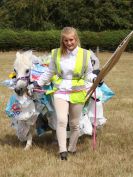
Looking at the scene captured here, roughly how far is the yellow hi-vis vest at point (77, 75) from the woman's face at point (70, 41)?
14 cm

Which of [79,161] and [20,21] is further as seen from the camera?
[20,21]

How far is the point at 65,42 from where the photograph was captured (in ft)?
21.6

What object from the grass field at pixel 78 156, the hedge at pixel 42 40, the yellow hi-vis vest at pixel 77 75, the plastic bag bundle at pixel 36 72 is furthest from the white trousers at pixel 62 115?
the hedge at pixel 42 40

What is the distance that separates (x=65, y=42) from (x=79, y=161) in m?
1.59

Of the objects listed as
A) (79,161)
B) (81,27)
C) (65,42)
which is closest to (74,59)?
(65,42)

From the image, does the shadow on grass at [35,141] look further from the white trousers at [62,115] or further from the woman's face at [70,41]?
the woman's face at [70,41]

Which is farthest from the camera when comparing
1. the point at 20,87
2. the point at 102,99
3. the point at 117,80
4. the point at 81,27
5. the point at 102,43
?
the point at 81,27

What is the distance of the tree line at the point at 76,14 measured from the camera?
4516cm

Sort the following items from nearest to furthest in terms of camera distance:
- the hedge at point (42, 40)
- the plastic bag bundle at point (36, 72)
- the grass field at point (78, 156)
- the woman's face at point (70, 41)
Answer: the grass field at point (78, 156) < the woman's face at point (70, 41) < the plastic bag bundle at point (36, 72) < the hedge at point (42, 40)

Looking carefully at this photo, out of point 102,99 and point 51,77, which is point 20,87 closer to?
point 51,77

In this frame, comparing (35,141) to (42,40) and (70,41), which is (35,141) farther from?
(42,40)

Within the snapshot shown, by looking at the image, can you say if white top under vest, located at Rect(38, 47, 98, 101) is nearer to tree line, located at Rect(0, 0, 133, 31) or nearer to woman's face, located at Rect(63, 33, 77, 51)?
woman's face, located at Rect(63, 33, 77, 51)

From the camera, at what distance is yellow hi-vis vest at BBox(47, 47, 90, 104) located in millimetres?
6625

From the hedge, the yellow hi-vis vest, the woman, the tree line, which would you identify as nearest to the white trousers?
the woman
